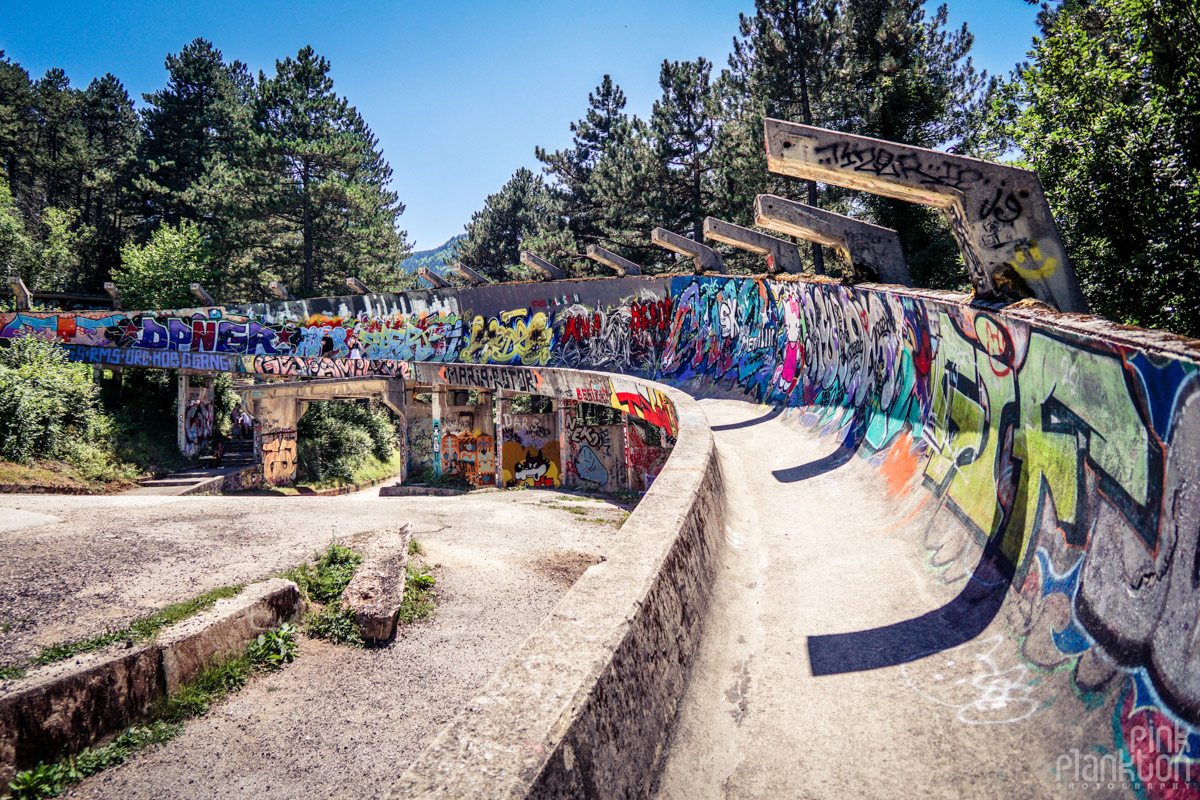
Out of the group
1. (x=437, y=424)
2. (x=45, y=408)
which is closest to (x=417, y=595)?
(x=45, y=408)

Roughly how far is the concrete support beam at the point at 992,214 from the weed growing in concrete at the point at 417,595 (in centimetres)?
674

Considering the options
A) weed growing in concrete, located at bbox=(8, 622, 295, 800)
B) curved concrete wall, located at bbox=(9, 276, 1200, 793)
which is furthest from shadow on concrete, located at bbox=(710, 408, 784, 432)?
weed growing in concrete, located at bbox=(8, 622, 295, 800)

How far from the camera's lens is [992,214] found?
17.8 feet

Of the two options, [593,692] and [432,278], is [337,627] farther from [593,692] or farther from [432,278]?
[432,278]

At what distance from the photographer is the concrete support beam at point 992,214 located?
5.23 m

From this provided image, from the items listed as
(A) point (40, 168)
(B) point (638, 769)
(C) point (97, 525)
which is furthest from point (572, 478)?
(A) point (40, 168)

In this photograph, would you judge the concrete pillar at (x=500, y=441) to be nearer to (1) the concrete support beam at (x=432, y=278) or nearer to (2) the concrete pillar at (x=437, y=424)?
(2) the concrete pillar at (x=437, y=424)

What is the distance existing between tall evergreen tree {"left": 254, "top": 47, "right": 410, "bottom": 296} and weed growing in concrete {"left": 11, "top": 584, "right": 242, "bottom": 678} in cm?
2908

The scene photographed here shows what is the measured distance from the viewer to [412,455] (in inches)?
975

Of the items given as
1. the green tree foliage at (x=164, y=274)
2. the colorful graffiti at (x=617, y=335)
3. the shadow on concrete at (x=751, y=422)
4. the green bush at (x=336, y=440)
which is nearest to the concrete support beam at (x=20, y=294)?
the green tree foliage at (x=164, y=274)

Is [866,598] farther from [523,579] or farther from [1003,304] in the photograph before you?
[523,579]

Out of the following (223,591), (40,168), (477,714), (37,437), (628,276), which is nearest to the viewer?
(477,714)

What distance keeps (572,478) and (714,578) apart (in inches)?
691

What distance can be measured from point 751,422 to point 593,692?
824 cm
